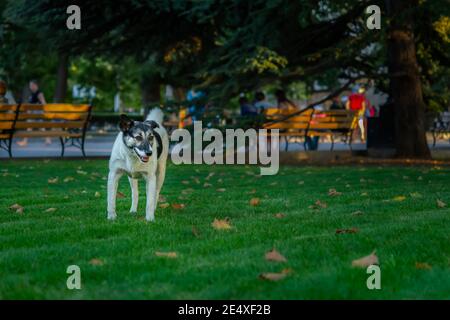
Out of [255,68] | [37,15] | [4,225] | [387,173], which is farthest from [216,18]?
[4,225]

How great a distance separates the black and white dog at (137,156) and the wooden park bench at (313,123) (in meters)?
11.0

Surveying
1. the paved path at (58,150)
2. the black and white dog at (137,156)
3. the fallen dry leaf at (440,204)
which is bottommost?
the fallen dry leaf at (440,204)

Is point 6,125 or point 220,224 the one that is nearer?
point 220,224

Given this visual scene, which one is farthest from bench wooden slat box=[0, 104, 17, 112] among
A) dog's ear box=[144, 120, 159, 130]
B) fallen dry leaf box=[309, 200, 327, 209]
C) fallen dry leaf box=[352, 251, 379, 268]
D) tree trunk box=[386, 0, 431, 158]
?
fallen dry leaf box=[352, 251, 379, 268]

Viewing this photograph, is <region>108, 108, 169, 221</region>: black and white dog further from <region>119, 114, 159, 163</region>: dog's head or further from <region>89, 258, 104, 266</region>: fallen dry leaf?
<region>89, 258, 104, 266</region>: fallen dry leaf

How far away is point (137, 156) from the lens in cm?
802

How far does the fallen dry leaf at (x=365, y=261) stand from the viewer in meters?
5.61

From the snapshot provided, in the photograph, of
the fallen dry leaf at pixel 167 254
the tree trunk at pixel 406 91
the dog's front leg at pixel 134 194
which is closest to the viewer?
the fallen dry leaf at pixel 167 254

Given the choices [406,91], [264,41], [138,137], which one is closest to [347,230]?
[138,137]

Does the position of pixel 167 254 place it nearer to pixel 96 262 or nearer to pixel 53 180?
pixel 96 262

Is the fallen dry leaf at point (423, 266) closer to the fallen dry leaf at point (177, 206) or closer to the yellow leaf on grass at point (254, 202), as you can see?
the yellow leaf on grass at point (254, 202)

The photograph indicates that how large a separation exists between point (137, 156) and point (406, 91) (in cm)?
1130

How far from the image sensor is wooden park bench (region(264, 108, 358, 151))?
66.5ft

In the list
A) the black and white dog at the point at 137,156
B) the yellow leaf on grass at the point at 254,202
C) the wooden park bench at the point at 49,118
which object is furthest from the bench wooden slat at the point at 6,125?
the black and white dog at the point at 137,156
